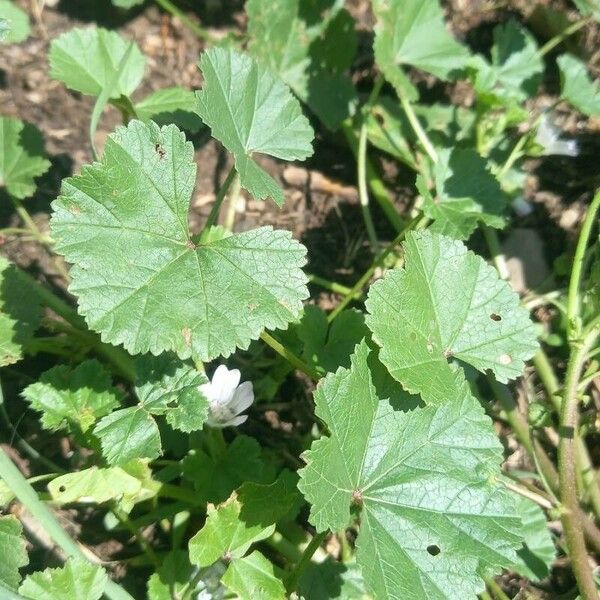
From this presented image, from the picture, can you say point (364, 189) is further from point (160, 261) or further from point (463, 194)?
point (160, 261)

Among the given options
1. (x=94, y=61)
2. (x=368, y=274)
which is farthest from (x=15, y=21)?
(x=368, y=274)

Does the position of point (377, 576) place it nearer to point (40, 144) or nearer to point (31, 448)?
point (31, 448)

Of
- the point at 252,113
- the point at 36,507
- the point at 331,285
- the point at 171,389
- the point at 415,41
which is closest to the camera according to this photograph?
the point at 36,507

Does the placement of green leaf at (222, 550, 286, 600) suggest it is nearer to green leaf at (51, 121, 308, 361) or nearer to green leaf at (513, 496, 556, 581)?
green leaf at (51, 121, 308, 361)

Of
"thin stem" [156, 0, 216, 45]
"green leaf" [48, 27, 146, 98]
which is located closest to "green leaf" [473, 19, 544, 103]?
"thin stem" [156, 0, 216, 45]

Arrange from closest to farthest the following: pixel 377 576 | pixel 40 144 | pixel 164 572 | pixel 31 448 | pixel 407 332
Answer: pixel 377 576 → pixel 407 332 → pixel 164 572 → pixel 31 448 → pixel 40 144

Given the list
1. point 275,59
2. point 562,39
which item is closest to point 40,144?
point 275,59
